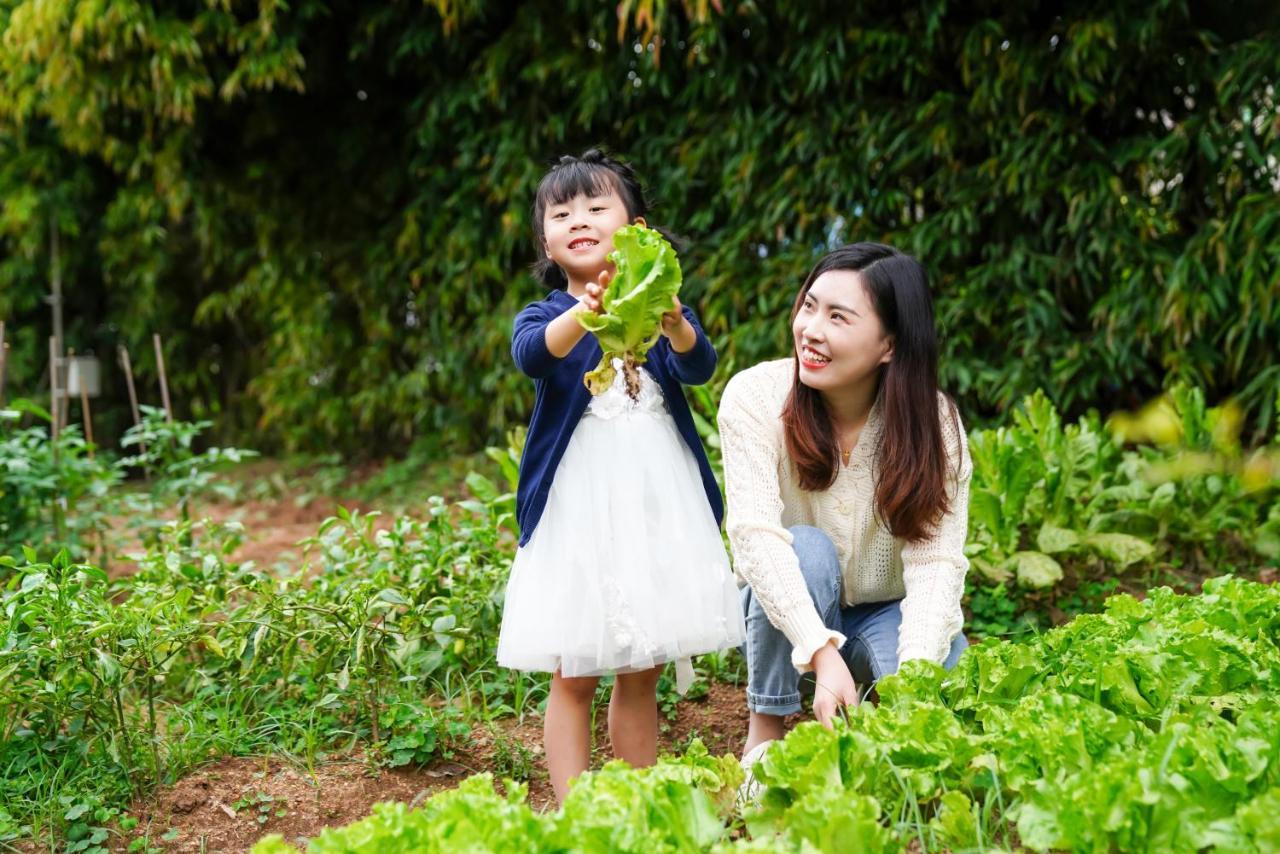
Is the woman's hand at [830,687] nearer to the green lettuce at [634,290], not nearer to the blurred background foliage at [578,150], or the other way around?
the green lettuce at [634,290]

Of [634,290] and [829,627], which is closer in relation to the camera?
[634,290]

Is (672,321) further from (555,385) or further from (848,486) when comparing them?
(848,486)

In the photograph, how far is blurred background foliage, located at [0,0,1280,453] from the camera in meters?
4.02

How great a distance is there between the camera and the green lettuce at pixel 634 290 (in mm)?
1777

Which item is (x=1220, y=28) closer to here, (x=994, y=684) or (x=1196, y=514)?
(x=1196, y=514)

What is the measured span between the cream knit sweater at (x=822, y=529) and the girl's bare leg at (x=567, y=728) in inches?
15.2

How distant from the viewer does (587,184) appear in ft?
6.82

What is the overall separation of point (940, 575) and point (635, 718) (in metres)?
0.64

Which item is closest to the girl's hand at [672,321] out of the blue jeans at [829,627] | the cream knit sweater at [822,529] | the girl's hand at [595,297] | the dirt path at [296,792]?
the girl's hand at [595,297]

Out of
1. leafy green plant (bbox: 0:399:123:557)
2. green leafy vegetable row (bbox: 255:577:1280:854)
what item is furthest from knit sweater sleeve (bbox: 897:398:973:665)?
leafy green plant (bbox: 0:399:123:557)

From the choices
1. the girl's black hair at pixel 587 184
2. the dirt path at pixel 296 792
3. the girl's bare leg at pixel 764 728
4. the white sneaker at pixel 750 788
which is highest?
the girl's black hair at pixel 587 184

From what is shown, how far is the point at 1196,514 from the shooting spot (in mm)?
3469


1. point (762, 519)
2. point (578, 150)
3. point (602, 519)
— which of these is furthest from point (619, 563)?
point (578, 150)

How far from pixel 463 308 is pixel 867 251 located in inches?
183
